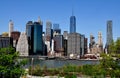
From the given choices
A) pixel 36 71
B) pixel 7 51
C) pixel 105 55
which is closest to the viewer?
pixel 7 51

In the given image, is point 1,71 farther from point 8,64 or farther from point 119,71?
point 119,71

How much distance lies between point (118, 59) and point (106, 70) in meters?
3.57

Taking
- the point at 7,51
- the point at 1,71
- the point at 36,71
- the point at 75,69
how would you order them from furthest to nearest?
the point at 75,69 → the point at 36,71 → the point at 7,51 → the point at 1,71

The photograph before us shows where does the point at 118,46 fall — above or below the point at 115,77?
above

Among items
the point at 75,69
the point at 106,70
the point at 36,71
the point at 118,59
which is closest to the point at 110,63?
the point at 118,59

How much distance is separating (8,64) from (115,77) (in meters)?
11.4

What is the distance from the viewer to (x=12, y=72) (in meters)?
26.8

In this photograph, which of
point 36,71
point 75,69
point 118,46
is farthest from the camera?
point 75,69

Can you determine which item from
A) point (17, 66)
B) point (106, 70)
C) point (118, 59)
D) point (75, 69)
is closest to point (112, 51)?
point (118, 59)

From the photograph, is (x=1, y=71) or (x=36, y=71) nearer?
(x=1, y=71)

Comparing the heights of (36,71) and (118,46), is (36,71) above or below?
below

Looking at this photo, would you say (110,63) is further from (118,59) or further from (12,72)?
(12,72)

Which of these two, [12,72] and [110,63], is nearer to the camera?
[12,72]

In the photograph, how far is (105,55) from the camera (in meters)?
35.5
